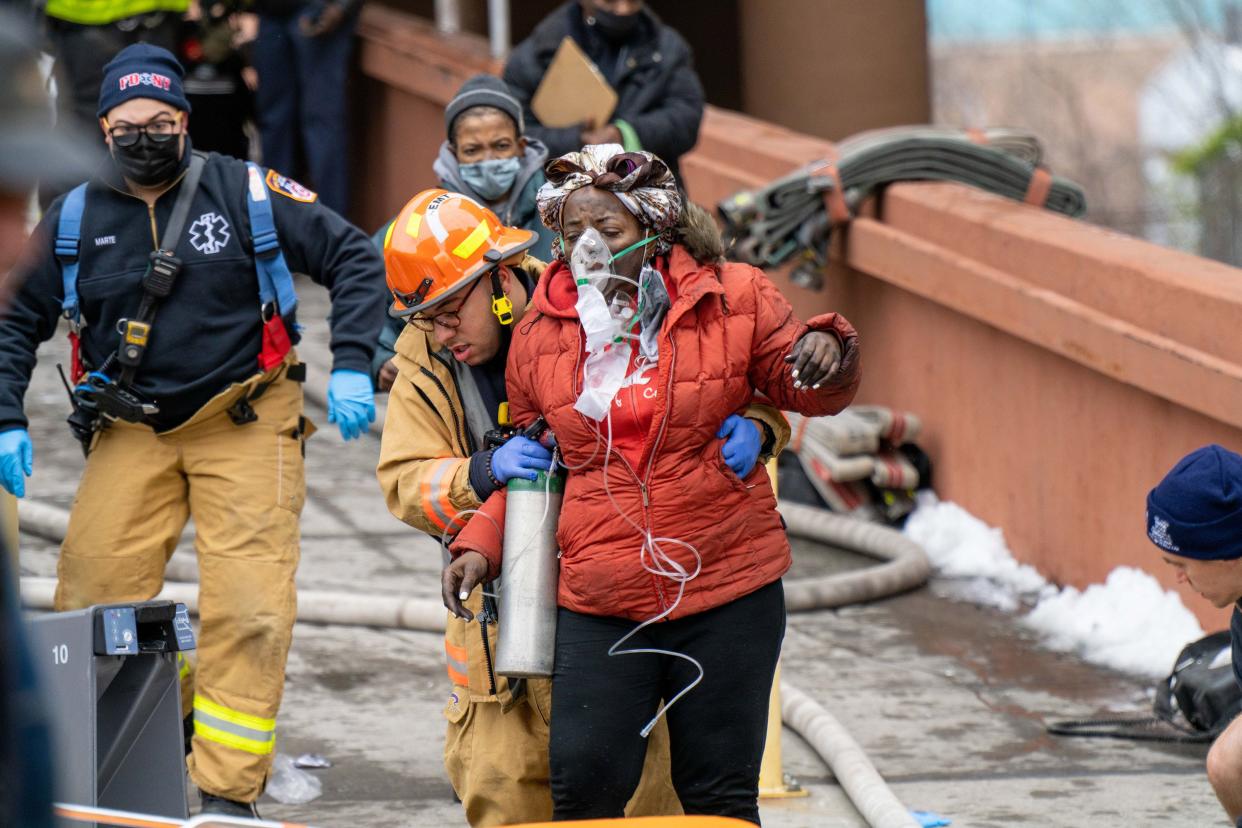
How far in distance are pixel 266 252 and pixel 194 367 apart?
347 mm

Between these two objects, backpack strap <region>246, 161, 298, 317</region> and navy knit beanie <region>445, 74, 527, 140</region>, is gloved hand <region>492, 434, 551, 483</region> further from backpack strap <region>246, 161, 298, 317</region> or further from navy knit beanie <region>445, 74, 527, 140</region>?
navy knit beanie <region>445, 74, 527, 140</region>

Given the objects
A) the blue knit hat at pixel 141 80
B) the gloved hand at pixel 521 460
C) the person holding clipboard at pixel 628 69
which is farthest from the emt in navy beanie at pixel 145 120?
the person holding clipboard at pixel 628 69

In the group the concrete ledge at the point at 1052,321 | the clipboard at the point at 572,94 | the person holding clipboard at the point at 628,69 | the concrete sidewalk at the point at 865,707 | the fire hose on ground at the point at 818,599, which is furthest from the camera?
the person holding clipboard at the point at 628,69

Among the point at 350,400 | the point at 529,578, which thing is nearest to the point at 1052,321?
the point at 350,400

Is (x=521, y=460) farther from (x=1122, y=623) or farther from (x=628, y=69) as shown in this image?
(x=628, y=69)

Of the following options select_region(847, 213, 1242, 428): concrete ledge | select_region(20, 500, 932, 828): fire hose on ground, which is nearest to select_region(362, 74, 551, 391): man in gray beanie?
select_region(20, 500, 932, 828): fire hose on ground

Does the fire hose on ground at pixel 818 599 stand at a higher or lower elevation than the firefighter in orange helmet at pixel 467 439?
lower

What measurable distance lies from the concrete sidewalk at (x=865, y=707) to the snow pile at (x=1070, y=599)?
112 mm

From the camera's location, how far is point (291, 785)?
16.7 ft

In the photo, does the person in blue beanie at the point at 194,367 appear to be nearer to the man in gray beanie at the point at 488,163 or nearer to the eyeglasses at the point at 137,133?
the eyeglasses at the point at 137,133

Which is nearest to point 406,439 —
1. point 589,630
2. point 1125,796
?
point 589,630

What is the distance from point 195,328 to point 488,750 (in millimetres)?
1540

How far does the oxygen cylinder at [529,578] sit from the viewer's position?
143 inches

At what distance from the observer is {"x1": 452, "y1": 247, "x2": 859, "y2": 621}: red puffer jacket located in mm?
3572
